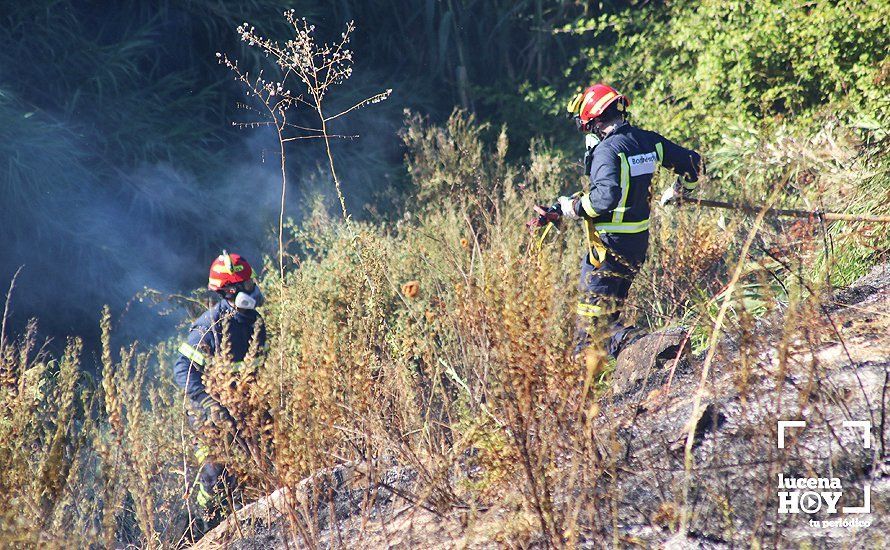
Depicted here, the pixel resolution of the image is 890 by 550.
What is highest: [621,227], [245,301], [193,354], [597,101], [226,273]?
[597,101]

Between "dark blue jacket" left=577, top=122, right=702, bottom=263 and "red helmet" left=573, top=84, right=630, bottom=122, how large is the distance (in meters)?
0.13

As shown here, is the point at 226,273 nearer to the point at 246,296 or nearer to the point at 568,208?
the point at 246,296

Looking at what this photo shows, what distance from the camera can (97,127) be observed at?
818cm

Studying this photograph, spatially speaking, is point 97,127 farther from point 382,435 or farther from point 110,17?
point 382,435

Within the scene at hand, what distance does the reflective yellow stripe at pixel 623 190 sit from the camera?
4.49 metres

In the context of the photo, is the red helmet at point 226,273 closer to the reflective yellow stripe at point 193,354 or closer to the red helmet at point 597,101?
the reflective yellow stripe at point 193,354

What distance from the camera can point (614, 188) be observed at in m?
4.44

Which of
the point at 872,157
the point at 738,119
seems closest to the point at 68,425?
the point at 872,157

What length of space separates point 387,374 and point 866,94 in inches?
176

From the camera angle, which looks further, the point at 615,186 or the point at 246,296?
the point at 246,296

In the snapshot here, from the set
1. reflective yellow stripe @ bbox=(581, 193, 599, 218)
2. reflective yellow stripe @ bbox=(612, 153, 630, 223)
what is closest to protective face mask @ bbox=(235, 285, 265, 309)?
reflective yellow stripe @ bbox=(581, 193, 599, 218)

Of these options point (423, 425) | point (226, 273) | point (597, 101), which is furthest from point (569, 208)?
point (226, 273)

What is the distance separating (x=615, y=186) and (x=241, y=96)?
5.58m

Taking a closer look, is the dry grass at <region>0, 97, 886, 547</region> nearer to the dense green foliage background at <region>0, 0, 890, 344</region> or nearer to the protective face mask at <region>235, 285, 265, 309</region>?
the protective face mask at <region>235, 285, 265, 309</region>
